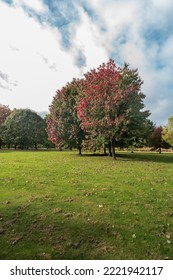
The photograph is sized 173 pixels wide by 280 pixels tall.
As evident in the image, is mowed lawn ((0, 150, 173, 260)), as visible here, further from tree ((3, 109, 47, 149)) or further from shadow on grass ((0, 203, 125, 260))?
tree ((3, 109, 47, 149))

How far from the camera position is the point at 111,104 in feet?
88.7

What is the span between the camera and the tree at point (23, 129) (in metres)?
67.1

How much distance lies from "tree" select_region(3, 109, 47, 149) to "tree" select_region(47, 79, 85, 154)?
2898 cm

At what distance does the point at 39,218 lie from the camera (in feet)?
26.2

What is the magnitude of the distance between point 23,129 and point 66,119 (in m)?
34.5

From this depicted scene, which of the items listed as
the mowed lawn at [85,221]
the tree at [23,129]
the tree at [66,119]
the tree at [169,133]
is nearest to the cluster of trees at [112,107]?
the tree at [66,119]

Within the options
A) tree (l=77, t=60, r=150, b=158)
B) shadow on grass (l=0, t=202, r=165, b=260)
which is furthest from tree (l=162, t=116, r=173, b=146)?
shadow on grass (l=0, t=202, r=165, b=260)

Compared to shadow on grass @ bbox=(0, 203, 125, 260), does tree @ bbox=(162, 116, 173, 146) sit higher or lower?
higher

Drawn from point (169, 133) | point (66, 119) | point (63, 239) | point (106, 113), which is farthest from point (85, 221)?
point (169, 133)

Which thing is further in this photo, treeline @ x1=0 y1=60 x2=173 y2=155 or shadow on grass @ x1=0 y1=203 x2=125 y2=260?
treeline @ x1=0 y1=60 x2=173 y2=155

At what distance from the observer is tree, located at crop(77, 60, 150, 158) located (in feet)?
88.9

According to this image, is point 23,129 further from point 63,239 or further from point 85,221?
point 63,239

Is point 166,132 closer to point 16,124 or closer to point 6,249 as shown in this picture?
point 16,124
